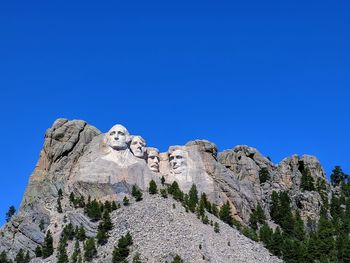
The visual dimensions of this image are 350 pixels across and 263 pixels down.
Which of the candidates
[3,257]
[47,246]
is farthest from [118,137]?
[3,257]

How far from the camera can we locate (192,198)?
85375 mm

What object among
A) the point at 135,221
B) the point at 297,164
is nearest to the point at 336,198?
the point at 297,164

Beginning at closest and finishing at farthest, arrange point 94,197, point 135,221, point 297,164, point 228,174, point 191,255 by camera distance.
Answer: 1. point 191,255
2. point 135,221
3. point 94,197
4. point 228,174
5. point 297,164

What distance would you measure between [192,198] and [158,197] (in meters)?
3.54

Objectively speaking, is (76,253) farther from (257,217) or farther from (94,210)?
(257,217)

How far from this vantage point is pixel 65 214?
8150 cm

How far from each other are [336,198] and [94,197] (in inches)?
1004

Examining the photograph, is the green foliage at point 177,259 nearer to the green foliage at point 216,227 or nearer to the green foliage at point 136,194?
the green foliage at point 216,227

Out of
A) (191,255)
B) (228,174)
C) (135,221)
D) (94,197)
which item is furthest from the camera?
(228,174)

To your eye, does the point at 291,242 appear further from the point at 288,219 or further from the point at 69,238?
the point at 69,238

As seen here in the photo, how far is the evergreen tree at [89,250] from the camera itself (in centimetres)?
7406

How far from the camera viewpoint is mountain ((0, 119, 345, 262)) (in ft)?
250

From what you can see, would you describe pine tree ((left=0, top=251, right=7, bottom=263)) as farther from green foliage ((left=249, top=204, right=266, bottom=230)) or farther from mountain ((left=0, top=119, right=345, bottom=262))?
green foliage ((left=249, top=204, right=266, bottom=230))

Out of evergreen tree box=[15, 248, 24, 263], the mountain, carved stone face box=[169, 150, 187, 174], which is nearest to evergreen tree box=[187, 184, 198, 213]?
the mountain
